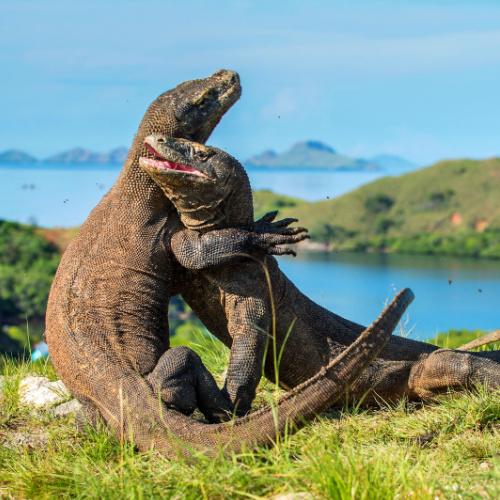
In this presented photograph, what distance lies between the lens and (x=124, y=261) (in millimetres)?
7910

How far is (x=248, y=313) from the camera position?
311 inches

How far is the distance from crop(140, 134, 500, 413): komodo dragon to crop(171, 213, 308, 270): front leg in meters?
0.02

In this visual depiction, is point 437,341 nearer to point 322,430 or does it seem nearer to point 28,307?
point 322,430

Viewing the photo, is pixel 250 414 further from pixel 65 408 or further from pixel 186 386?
pixel 65 408

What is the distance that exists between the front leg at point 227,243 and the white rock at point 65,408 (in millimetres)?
2102

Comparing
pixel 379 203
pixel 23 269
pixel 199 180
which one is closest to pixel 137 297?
pixel 199 180

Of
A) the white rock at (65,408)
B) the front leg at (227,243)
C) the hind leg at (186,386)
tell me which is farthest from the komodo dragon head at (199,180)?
the white rock at (65,408)

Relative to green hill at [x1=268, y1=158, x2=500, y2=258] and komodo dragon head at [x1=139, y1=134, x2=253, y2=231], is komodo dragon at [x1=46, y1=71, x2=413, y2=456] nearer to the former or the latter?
komodo dragon head at [x1=139, y1=134, x2=253, y2=231]

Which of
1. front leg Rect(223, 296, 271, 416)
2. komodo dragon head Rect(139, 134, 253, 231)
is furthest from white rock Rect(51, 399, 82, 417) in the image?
komodo dragon head Rect(139, 134, 253, 231)

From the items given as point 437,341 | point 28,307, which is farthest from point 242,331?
point 28,307

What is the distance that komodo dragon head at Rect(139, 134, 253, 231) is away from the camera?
768 centimetres

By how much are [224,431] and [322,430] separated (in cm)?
108

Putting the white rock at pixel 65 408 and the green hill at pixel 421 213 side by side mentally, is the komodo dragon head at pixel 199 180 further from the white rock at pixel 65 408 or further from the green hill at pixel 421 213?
the green hill at pixel 421 213

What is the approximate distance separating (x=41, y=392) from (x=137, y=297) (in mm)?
2377
